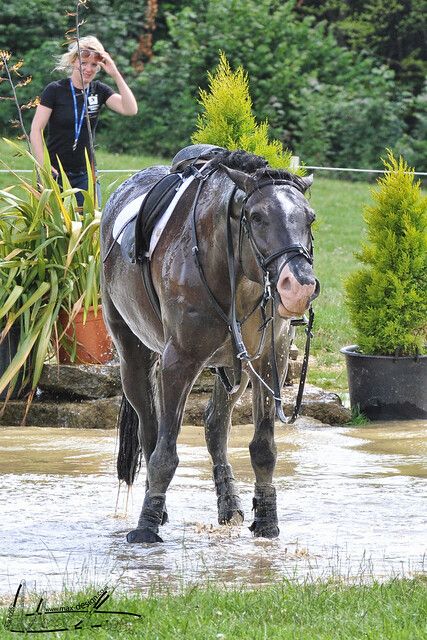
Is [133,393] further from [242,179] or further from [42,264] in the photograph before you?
[42,264]

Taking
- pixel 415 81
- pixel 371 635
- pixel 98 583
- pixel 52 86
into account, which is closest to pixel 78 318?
pixel 52 86

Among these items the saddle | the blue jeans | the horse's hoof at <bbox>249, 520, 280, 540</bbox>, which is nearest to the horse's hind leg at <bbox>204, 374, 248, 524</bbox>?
the horse's hoof at <bbox>249, 520, 280, 540</bbox>

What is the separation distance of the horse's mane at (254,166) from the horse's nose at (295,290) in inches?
20.5

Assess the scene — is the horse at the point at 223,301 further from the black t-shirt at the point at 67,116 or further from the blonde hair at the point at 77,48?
the black t-shirt at the point at 67,116

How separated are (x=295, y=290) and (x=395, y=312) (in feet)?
14.3

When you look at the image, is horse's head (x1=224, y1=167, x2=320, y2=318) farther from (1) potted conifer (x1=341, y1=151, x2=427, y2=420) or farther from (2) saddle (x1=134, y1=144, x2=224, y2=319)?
(1) potted conifer (x1=341, y1=151, x2=427, y2=420)

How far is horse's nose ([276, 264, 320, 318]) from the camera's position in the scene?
5.36 metres

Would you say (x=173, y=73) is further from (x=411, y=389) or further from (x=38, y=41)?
(x=411, y=389)

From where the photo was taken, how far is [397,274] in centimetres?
965

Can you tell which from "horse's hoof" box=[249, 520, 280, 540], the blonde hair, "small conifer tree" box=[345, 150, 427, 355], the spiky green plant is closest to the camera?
"horse's hoof" box=[249, 520, 280, 540]

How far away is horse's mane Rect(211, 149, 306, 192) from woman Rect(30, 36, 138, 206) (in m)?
4.43

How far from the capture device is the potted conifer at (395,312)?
31.5ft

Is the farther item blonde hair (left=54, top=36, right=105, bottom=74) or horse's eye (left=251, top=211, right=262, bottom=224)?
blonde hair (left=54, top=36, right=105, bottom=74)

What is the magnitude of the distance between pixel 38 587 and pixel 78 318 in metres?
4.37
